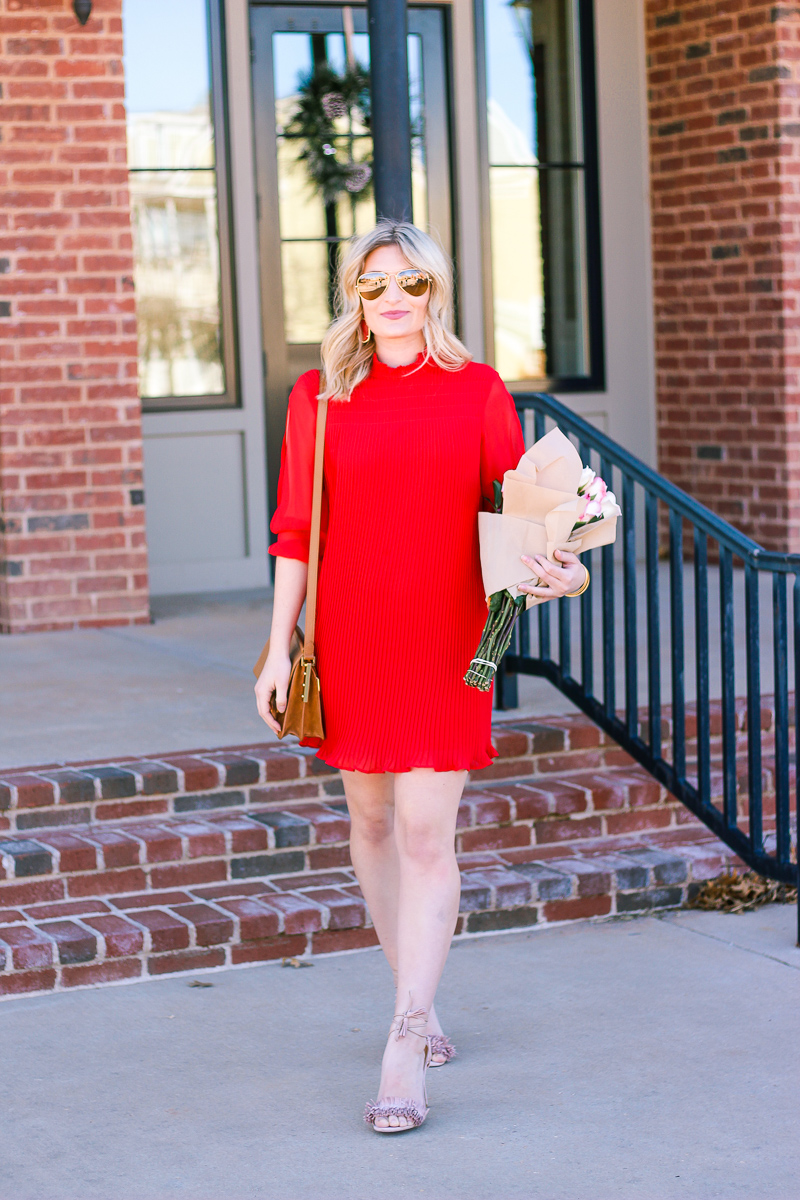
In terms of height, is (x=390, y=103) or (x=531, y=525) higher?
(x=390, y=103)

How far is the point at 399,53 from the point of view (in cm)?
462

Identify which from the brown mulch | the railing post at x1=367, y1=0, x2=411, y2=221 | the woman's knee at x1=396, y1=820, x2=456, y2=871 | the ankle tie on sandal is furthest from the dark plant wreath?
the ankle tie on sandal

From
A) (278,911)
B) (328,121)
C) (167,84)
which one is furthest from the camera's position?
(328,121)

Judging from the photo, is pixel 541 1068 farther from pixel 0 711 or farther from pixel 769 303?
pixel 769 303

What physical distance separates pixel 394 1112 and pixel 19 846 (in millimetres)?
1558

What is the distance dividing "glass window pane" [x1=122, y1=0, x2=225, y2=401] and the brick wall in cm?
237

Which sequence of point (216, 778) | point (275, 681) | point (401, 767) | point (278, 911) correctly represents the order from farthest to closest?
point (216, 778)
point (278, 911)
point (275, 681)
point (401, 767)

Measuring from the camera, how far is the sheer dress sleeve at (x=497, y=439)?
3.08 m

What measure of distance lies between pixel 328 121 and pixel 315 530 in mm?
5363

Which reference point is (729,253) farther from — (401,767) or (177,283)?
(401,767)

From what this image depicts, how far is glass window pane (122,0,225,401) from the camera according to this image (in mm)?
7680

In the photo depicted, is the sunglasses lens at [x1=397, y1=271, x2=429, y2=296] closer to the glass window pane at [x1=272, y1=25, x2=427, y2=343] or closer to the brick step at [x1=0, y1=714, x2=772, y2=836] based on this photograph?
the brick step at [x1=0, y1=714, x2=772, y2=836]

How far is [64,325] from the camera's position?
21.7ft

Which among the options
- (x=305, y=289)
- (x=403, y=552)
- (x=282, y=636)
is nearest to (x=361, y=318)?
(x=403, y=552)
